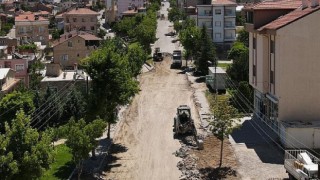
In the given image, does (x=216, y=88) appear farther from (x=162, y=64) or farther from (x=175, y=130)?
(x=162, y=64)

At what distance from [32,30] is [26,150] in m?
76.1

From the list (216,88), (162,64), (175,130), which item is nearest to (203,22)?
(162,64)

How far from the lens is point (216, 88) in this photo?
46.6 metres

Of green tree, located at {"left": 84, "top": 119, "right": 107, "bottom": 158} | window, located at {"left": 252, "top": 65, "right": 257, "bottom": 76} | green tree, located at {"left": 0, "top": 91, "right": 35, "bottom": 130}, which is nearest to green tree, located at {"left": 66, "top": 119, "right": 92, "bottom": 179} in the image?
green tree, located at {"left": 84, "top": 119, "right": 107, "bottom": 158}

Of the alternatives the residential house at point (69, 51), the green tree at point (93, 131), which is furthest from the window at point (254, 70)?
the residential house at point (69, 51)

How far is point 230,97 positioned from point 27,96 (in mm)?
15120

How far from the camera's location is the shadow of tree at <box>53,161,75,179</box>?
27.9 m

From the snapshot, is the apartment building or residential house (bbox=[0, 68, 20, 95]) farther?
residential house (bbox=[0, 68, 20, 95])

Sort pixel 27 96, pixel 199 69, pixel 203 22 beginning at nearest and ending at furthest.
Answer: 1. pixel 27 96
2. pixel 199 69
3. pixel 203 22

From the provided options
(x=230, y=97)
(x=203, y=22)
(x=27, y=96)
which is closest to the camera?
(x=27, y=96)

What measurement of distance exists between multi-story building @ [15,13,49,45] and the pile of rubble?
63.1m

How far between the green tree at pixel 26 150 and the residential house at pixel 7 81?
85.9 feet

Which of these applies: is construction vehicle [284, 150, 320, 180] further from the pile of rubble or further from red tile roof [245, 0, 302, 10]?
red tile roof [245, 0, 302, 10]

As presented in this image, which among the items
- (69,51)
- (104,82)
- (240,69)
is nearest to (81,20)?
(69,51)
